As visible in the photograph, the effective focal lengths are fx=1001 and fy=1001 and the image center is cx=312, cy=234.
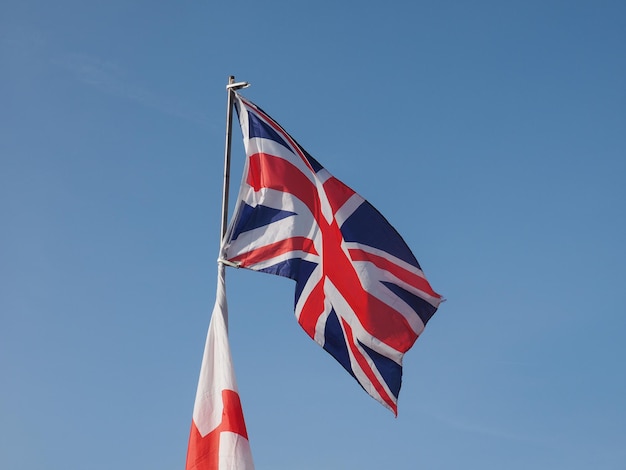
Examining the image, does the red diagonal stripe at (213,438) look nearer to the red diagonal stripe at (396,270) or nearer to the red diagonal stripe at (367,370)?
the red diagonal stripe at (367,370)

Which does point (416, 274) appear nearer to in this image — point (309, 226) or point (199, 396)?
point (309, 226)

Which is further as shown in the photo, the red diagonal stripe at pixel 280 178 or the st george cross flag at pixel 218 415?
the red diagonal stripe at pixel 280 178

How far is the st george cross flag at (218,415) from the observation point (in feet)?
60.5

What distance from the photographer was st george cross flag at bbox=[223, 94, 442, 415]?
2098 cm

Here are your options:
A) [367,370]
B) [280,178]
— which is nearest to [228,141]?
[280,178]

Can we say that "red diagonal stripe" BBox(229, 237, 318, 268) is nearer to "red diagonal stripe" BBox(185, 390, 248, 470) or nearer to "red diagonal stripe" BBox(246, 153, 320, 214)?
"red diagonal stripe" BBox(246, 153, 320, 214)

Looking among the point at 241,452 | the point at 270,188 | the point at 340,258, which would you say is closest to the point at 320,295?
the point at 340,258

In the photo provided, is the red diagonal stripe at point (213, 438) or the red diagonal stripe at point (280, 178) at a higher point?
the red diagonal stripe at point (280, 178)

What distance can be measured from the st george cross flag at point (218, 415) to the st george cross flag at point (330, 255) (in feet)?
5.85

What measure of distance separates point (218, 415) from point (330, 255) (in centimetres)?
478

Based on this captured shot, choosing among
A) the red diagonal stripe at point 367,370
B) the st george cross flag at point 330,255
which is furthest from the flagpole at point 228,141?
the red diagonal stripe at point 367,370

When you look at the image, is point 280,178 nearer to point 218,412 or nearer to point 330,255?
point 330,255

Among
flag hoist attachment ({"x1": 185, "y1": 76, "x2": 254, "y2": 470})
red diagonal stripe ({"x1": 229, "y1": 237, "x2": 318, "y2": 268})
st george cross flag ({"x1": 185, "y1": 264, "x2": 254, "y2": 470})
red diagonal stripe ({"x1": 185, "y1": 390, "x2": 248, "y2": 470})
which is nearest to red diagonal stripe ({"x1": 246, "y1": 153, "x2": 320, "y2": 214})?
red diagonal stripe ({"x1": 229, "y1": 237, "x2": 318, "y2": 268})

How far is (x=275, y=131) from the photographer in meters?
22.2
